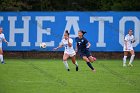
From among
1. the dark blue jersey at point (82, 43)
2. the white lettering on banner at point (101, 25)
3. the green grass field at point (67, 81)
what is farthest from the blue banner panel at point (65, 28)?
the dark blue jersey at point (82, 43)

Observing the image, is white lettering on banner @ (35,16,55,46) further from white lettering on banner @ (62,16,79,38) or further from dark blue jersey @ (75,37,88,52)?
dark blue jersey @ (75,37,88,52)

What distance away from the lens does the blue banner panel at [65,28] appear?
123ft

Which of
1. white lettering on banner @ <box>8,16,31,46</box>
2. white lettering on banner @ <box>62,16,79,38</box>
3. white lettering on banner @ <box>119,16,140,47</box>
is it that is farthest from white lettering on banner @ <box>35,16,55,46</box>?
white lettering on banner @ <box>119,16,140,47</box>

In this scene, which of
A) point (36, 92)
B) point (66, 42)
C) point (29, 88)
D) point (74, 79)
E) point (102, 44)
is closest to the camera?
point (36, 92)

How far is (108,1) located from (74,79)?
19617 mm

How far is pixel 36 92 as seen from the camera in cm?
1773

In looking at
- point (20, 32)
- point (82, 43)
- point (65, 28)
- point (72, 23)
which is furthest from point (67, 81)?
point (20, 32)

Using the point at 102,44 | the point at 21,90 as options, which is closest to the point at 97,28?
the point at 102,44

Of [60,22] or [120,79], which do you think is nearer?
[120,79]

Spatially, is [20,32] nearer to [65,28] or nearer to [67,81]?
[65,28]

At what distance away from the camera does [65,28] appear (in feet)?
123

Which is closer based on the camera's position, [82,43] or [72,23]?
[82,43]

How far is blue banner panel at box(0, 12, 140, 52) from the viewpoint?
123 feet

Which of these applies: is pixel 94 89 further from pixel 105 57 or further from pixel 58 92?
pixel 105 57
